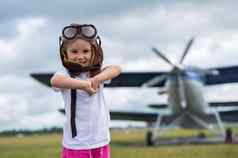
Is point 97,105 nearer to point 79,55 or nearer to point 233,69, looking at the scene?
point 79,55

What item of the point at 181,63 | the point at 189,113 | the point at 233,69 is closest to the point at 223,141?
the point at 189,113

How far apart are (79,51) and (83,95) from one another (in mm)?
209

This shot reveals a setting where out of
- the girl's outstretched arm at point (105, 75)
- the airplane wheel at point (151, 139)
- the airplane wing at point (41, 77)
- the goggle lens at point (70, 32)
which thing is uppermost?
the goggle lens at point (70, 32)

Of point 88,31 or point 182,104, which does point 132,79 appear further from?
point 88,31

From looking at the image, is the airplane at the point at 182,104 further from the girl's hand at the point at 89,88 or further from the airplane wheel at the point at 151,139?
the girl's hand at the point at 89,88

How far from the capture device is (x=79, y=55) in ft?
9.99

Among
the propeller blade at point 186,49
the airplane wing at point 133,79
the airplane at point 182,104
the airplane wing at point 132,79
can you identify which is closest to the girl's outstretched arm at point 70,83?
the airplane at point 182,104

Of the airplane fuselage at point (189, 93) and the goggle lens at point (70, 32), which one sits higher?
the goggle lens at point (70, 32)

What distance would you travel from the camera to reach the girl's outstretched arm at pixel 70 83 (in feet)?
9.64

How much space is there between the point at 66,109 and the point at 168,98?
22.2 meters

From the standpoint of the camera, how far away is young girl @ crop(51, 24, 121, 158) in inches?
120

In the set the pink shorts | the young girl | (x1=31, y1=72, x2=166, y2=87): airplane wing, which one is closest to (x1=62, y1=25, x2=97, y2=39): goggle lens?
the young girl

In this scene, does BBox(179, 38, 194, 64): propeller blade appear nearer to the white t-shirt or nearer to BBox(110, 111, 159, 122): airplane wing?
BBox(110, 111, 159, 122): airplane wing

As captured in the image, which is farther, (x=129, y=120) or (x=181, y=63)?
(x=129, y=120)
